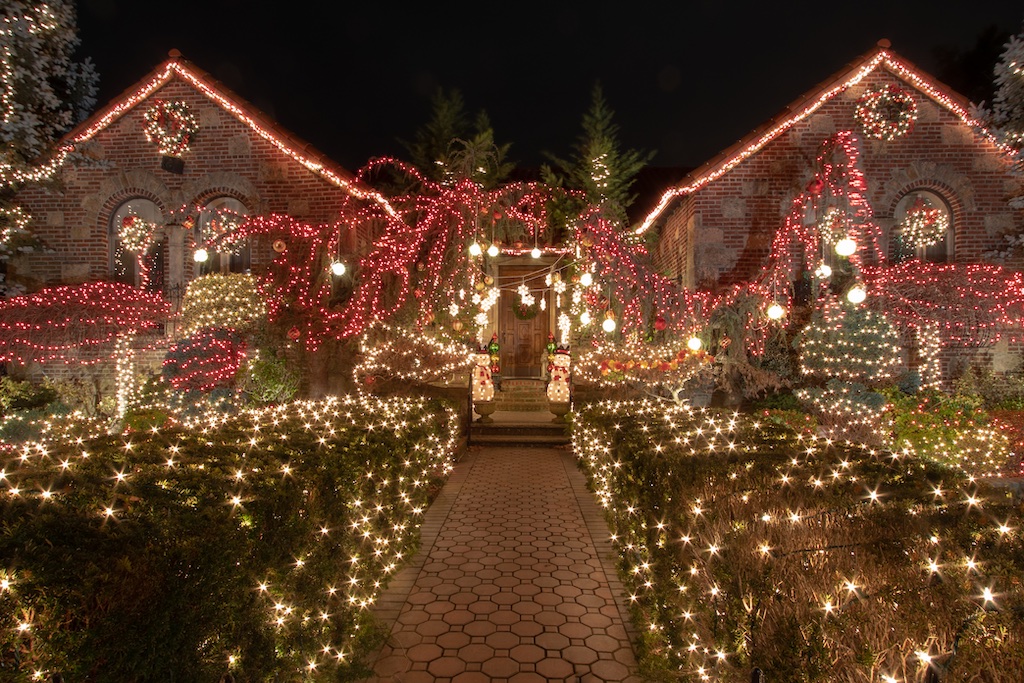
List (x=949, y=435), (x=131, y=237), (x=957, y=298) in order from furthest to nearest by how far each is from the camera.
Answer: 1. (x=131, y=237)
2. (x=957, y=298)
3. (x=949, y=435)

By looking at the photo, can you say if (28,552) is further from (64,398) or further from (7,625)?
(64,398)

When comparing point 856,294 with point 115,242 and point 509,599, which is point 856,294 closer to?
point 509,599

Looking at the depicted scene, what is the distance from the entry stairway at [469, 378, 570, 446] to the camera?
1083 centimetres

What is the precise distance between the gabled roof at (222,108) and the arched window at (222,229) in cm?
156

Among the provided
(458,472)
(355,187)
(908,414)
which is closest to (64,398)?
(355,187)

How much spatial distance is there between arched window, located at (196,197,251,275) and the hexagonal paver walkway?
24.4 ft

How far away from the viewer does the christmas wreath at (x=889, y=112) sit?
10.7 metres

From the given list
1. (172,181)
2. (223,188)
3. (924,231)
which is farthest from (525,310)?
(924,231)

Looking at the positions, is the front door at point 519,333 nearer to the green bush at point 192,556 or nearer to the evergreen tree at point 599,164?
the evergreen tree at point 599,164

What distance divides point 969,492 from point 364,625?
358 cm

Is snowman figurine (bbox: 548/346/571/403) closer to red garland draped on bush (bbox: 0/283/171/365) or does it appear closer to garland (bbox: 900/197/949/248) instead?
garland (bbox: 900/197/949/248)

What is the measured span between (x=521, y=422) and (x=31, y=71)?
11.1 meters

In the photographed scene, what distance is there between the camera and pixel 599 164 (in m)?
17.2

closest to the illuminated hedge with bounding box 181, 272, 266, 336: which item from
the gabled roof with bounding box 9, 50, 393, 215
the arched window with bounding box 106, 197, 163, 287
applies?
the arched window with bounding box 106, 197, 163, 287
